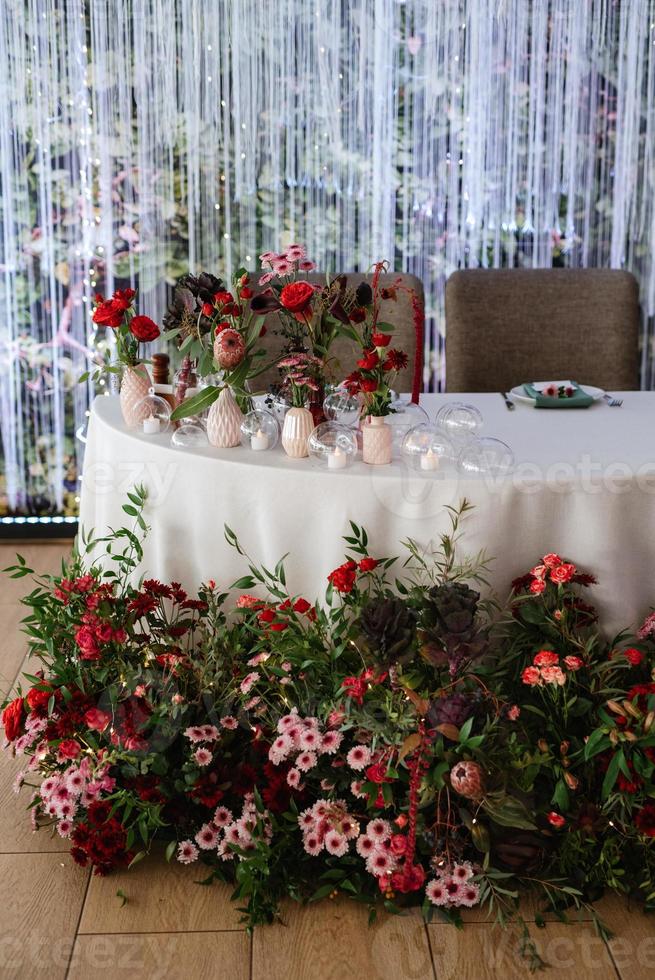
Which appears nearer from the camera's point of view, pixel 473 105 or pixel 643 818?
pixel 643 818

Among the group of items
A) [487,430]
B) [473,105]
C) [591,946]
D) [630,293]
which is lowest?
[591,946]

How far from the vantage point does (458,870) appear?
1.67m

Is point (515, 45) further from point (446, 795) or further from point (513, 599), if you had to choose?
point (446, 795)

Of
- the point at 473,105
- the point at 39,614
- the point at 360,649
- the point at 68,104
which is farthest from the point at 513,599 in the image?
the point at 68,104

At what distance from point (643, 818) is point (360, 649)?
1.72ft

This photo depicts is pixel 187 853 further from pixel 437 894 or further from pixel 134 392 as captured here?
pixel 134 392

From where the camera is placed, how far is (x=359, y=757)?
1.67 metres

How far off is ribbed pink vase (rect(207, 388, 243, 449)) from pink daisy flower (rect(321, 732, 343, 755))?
55cm

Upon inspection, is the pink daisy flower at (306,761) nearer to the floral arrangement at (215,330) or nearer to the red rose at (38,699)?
the red rose at (38,699)

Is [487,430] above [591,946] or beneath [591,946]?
above

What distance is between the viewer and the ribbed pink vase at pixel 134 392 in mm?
1994

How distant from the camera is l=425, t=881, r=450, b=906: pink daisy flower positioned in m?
1.65

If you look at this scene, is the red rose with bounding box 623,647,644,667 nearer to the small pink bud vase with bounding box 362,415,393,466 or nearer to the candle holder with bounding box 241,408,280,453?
the small pink bud vase with bounding box 362,415,393,466

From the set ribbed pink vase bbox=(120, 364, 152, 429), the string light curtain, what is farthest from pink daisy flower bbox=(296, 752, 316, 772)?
the string light curtain
